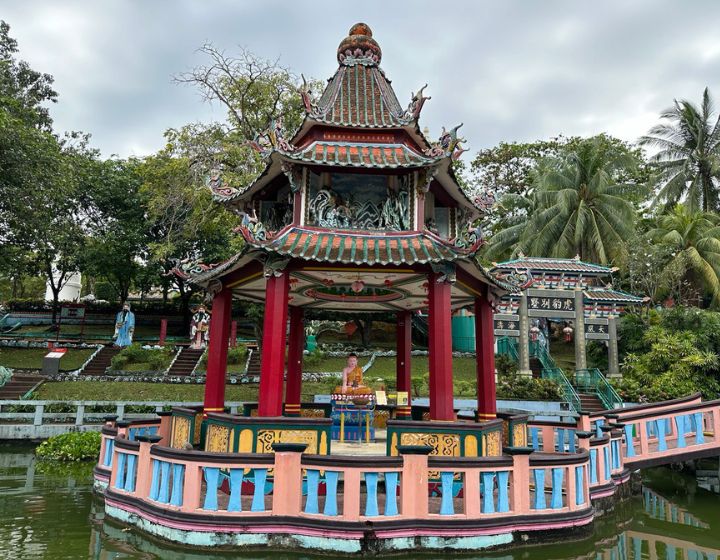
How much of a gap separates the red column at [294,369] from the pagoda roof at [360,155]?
5318 millimetres

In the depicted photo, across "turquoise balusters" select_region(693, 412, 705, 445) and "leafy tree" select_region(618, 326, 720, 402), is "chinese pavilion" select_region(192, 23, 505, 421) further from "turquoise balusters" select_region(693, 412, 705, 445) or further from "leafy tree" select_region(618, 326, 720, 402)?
"leafy tree" select_region(618, 326, 720, 402)

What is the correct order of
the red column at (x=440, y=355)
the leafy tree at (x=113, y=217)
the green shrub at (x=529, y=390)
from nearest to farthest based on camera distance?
the red column at (x=440, y=355)
the green shrub at (x=529, y=390)
the leafy tree at (x=113, y=217)

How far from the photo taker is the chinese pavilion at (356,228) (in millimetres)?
9656

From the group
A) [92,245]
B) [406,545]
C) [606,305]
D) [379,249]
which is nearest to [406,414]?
[379,249]

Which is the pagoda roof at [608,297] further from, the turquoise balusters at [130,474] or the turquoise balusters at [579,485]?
the turquoise balusters at [130,474]

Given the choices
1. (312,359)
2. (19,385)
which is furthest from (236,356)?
(19,385)

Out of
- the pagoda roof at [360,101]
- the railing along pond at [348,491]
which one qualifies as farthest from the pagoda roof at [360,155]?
the railing along pond at [348,491]

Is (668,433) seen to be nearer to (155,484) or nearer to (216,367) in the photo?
(216,367)

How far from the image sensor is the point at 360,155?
10.9m

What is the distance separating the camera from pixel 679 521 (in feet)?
31.8

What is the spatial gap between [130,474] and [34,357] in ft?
93.7

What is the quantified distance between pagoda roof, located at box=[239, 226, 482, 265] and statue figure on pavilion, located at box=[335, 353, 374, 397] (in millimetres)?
2718

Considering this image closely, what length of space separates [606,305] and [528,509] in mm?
20225

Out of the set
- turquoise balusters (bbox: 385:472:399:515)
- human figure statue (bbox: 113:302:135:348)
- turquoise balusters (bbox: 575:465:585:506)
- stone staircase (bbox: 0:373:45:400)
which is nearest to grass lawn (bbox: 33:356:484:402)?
stone staircase (bbox: 0:373:45:400)
